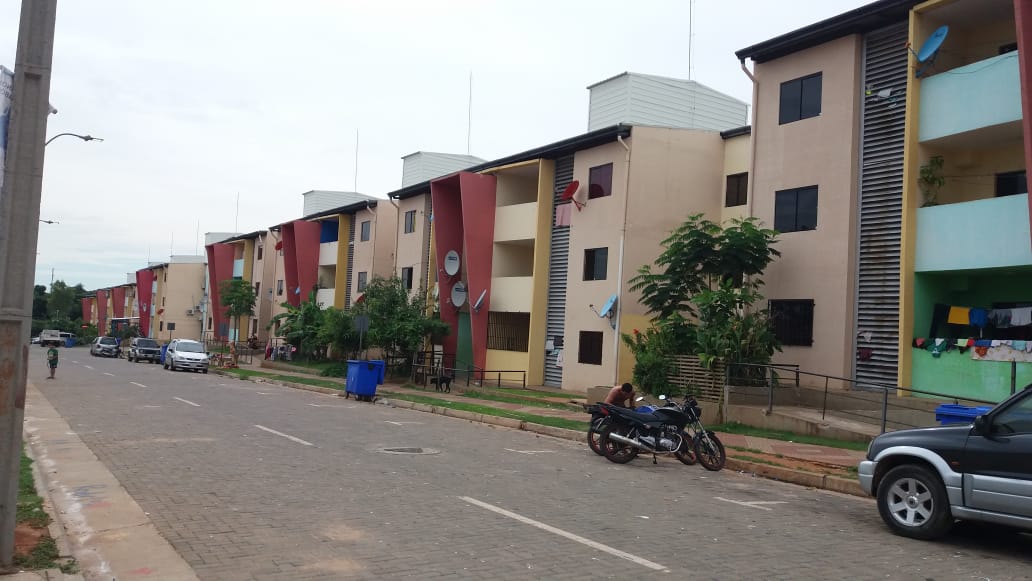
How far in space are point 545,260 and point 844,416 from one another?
15.9 m

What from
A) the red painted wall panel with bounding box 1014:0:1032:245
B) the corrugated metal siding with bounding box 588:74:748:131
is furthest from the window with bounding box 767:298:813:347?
the corrugated metal siding with bounding box 588:74:748:131

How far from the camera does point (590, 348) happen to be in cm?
2919

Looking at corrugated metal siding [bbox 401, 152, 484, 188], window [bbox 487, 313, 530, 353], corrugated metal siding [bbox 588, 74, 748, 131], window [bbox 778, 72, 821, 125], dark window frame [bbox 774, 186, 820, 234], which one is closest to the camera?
dark window frame [bbox 774, 186, 820, 234]

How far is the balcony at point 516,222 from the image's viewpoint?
33.0 m

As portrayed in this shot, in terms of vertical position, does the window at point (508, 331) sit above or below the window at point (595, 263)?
below

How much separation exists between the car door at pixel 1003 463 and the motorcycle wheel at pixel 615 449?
234 inches

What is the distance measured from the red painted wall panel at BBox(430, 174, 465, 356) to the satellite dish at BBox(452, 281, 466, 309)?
796 mm

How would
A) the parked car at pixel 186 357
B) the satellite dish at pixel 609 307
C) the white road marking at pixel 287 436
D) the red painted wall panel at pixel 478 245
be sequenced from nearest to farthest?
the white road marking at pixel 287 436 → the satellite dish at pixel 609 307 → the red painted wall panel at pixel 478 245 → the parked car at pixel 186 357

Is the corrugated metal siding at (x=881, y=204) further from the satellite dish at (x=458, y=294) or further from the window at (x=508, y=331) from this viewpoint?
the satellite dish at (x=458, y=294)

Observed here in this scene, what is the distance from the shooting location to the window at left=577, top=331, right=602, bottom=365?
28719 mm

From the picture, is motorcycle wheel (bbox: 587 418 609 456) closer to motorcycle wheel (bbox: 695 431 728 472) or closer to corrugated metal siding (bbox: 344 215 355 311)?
motorcycle wheel (bbox: 695 431 728 472)

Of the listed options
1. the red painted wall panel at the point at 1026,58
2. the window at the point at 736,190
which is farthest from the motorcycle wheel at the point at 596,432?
the window at the point at 736,190

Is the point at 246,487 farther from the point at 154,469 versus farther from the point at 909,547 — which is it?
the point at 909,547

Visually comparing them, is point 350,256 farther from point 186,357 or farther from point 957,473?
point 957,473
